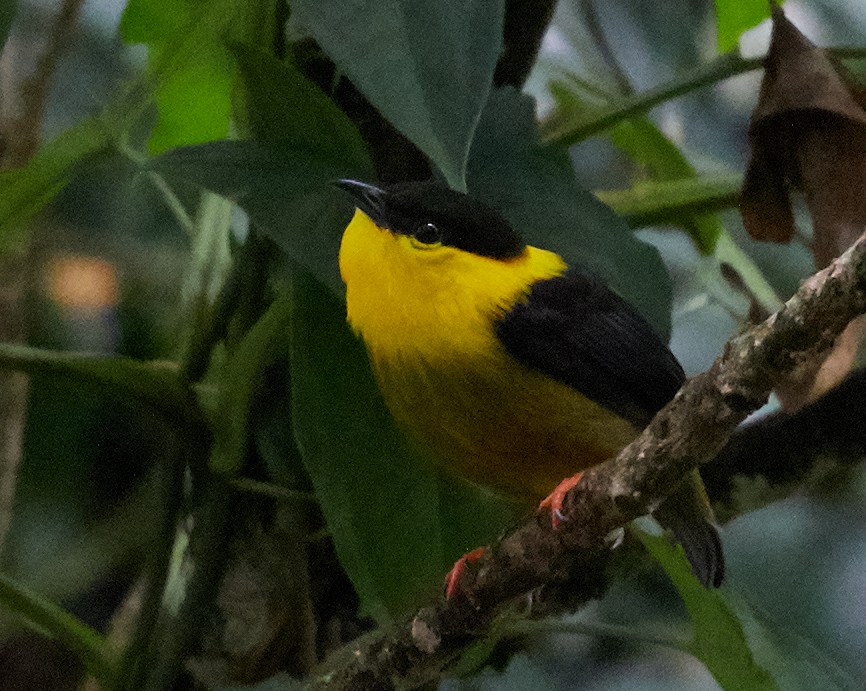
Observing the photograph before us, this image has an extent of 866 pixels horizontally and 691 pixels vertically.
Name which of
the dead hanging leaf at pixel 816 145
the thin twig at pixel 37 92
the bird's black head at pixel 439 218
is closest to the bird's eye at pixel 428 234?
the bird's black head at pixel 439 218

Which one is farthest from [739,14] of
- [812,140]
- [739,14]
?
[812,140]

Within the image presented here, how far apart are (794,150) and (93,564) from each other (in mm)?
1243

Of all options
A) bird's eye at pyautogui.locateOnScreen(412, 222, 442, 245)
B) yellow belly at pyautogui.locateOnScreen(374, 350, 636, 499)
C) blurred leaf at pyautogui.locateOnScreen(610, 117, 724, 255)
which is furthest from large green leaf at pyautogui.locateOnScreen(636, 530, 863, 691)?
blurred leaf at pyautogui.locateOnScreen(610, 117, 724, 255)

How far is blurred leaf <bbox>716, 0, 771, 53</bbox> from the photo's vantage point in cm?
127

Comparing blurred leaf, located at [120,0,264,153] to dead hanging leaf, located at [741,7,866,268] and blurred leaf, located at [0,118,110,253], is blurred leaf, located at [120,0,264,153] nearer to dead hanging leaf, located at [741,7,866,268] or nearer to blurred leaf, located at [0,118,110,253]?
blurred leaf, located at [0,118,110,253]

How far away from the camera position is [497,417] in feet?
3.17

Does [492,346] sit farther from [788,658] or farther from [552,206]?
[788,658]

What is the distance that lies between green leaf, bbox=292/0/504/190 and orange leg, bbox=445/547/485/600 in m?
0.32

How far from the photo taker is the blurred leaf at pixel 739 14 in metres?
1.27

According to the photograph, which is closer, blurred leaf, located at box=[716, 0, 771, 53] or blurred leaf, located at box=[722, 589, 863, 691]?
blurred leaf, located at box=[722, 589, 863, 691]

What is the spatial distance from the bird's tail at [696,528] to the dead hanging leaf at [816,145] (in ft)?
0.44

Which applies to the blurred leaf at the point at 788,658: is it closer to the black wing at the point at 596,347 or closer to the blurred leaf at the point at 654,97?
the black wing at the point at 596,347

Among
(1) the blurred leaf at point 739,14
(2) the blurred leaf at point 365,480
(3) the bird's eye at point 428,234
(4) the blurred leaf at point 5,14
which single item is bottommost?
(2) the blurred leaf at point 365,480

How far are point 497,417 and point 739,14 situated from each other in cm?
65
